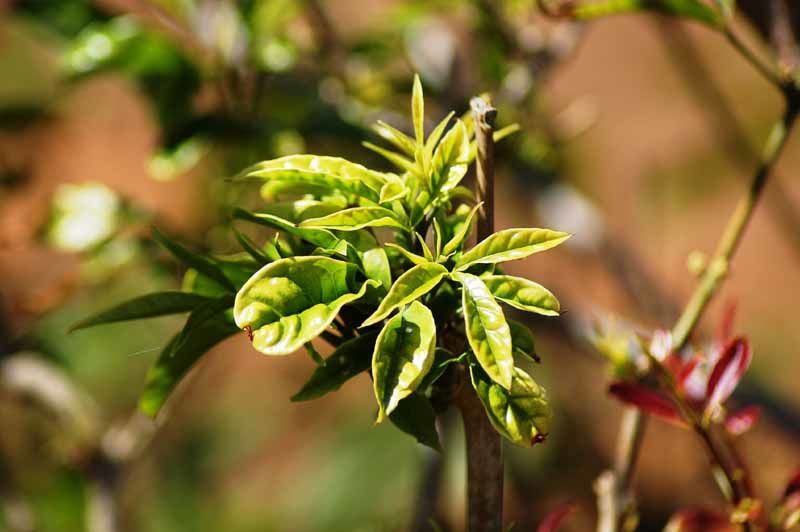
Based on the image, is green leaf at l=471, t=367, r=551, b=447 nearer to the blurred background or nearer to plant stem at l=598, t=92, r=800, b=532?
plant stem at l=598, t=92, r=800, b=532

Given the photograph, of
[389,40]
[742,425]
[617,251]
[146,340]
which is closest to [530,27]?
[389,40]

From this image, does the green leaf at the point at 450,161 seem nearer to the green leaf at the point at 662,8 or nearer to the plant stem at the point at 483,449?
the plant stem at the point at 483,449

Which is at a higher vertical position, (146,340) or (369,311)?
(369,311)

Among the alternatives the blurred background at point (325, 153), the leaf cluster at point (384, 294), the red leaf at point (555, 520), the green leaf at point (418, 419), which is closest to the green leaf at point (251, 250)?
the leaf cluster at point (384, 294)

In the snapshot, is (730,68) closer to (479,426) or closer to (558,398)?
(558,398)

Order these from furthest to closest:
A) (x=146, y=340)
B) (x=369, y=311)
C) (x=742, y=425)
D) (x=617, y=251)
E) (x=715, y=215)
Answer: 1. (x=715, y=215)
2. (x=146, y=340)
3. (x=617, y=251)
4. (x=742, y=425)
5. (x=369, y=311)
